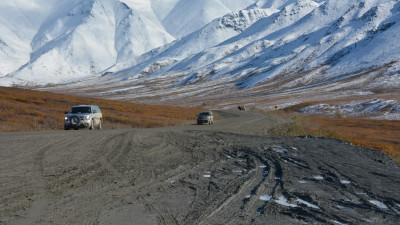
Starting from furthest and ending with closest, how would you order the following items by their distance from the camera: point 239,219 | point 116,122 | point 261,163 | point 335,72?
point 335,72 → point 116,122 → point 261,163 → point 239,219

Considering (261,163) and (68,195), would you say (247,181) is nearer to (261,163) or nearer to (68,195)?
(261,163)

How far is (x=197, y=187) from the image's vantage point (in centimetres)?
902

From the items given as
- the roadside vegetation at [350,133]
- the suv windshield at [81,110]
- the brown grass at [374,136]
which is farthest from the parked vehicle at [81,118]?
the brown grass at [374,136]

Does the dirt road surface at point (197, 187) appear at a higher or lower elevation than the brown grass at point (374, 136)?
higher

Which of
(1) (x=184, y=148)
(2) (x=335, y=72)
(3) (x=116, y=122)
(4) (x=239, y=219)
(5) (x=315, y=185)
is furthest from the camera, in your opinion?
(2) (x=335, y=72)

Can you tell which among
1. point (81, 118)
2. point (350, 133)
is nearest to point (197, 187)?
point (81, 118)

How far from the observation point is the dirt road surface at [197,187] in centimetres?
679

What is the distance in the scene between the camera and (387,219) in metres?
6.66

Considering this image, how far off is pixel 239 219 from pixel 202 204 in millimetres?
1123

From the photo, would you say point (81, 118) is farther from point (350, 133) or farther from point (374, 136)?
point (374, 136)

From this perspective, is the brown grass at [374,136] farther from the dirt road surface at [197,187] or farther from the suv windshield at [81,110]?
the suv windshield at [81,110]

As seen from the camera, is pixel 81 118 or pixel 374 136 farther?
pixel 374 136

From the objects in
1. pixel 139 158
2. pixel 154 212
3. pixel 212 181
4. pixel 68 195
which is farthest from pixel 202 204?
pixel 139 158

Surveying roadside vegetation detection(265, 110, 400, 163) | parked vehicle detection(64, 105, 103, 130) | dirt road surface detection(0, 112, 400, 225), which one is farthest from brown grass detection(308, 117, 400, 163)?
parked vehicle detection(64, 105, 103, 130)
